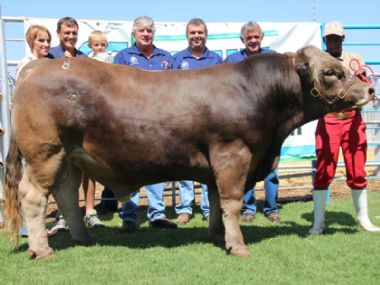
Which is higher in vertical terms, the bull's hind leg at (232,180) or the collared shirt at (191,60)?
the collared shirt at (191,60)

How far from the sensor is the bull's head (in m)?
4.75

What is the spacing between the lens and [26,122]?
4.59 m

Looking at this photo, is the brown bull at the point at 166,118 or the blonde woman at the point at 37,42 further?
the blonde woman at the point at 37,42

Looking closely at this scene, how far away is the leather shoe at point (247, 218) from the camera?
6.36 m

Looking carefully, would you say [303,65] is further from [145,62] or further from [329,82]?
[145,62]

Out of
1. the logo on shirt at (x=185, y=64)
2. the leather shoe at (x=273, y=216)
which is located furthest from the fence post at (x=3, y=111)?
the leather shoe at (x=273, y=216)

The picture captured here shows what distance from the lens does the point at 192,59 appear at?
643 centimetres

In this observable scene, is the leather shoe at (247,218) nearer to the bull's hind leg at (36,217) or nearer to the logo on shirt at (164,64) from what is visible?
the logo on shirt at (164,64)

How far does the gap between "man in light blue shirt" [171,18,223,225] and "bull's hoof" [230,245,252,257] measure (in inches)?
73.4

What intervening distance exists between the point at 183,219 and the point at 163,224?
1.42ft

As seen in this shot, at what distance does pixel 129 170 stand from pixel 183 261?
1.03 meters

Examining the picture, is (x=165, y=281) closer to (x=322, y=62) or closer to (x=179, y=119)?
(x=179, y=119)

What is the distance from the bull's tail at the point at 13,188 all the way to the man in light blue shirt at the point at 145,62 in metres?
1.38

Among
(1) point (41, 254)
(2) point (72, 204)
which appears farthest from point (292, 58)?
(1) point (41, 254)
